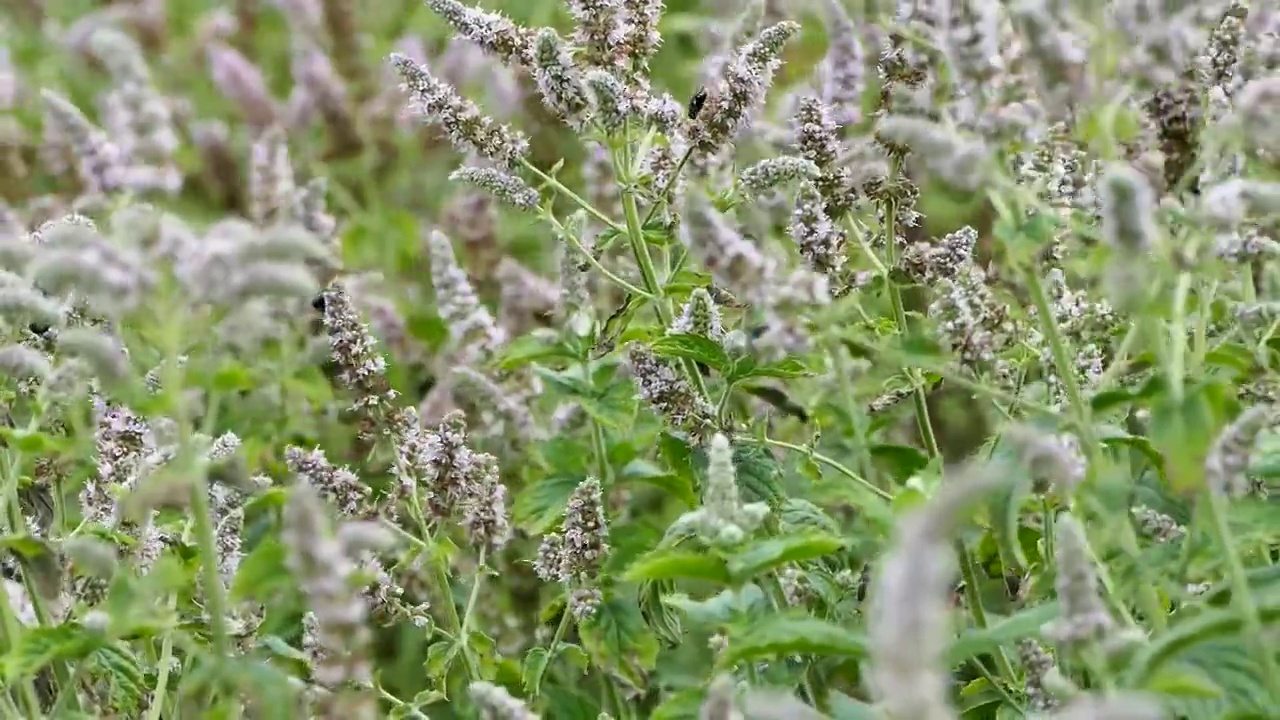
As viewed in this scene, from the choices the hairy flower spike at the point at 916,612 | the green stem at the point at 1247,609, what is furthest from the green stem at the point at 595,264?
the hairy flower spike at the point at 916,612

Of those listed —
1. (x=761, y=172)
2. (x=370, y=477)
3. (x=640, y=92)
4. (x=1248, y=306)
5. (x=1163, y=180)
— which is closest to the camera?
(x=1163, y=180)

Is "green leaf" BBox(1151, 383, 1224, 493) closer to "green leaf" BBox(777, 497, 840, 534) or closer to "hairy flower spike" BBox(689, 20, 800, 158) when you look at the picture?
"green leaf" BBox(777, 497, 840, 534)

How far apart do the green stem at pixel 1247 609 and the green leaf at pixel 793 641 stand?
1.12ft

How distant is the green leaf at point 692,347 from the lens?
2180 millimetres

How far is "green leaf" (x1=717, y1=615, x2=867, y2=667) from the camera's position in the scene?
1580mm

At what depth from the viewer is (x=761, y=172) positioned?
7.22 ft

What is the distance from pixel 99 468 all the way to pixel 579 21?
97 cm

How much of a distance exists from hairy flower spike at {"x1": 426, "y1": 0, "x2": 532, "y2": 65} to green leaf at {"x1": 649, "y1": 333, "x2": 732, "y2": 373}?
1.67ft

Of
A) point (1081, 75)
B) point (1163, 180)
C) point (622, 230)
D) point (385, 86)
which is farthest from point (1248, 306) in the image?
point (385, 86)

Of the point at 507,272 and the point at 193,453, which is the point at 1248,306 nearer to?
the point at 193,453

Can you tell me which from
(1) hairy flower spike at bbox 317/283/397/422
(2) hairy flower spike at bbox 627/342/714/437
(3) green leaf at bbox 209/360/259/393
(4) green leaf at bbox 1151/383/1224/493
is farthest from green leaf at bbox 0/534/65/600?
(4) green leaf at bbox 1151/383/1224/493

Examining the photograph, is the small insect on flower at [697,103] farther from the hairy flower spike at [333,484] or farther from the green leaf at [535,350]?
the hairy flower spike at [333,484]

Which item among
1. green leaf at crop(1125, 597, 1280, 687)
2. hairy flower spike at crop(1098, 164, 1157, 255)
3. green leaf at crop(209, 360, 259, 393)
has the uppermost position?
green leaf at crop(209, 360, 259, 393)

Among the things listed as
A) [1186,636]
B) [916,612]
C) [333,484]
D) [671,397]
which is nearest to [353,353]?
[333,484]
